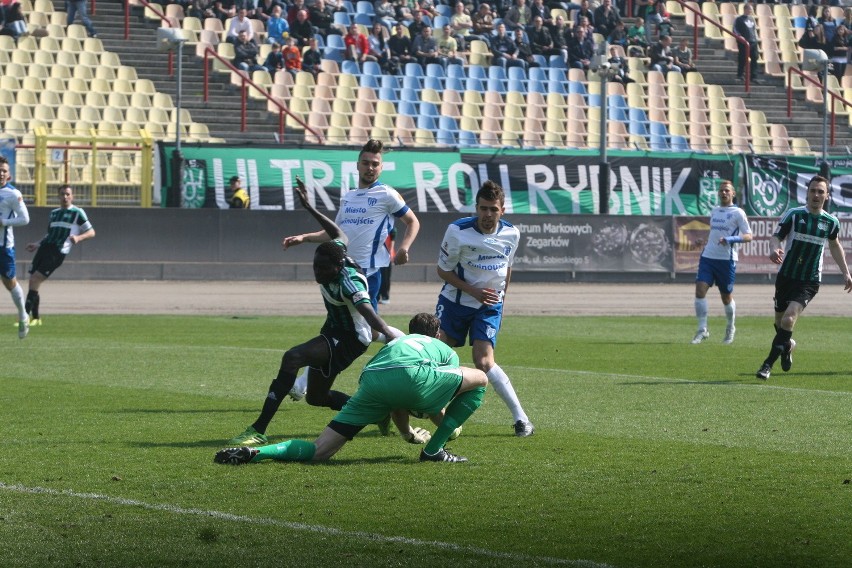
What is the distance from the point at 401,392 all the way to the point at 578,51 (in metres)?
34.3

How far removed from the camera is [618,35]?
43094mm

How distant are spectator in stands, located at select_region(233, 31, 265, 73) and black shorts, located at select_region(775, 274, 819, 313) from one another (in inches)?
951

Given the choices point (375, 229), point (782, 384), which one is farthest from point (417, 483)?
point (782, 384)

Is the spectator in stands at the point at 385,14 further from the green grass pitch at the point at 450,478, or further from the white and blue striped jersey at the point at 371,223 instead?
the white and blue striped jersey at the point at 371,223

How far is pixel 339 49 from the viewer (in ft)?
130

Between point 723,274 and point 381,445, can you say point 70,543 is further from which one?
point 723,274

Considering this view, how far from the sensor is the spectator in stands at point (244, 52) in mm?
37781

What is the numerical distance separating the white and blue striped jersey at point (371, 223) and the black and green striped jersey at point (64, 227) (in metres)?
10.6

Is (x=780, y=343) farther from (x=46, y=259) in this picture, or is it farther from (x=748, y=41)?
(x=748, y=41)

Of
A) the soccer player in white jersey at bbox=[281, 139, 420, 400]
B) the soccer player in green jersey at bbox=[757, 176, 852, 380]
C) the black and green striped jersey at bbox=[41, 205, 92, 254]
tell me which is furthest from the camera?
the black and green striped jersey at bbox=[41, 205, 92, 254]

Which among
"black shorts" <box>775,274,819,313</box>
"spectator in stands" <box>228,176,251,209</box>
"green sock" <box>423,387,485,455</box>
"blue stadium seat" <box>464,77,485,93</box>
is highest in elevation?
"green sock" <box>423,387,485,455</box>

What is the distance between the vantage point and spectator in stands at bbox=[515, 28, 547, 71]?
1638 inches

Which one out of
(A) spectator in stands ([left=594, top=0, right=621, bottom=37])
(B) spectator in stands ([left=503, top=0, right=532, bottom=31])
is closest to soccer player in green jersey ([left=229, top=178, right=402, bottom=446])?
(B) spectator in stands ([left=503, top=0, right=532, bottom=31])

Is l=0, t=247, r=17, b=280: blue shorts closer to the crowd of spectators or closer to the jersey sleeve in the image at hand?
the jersey sleeve
